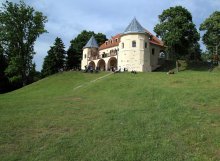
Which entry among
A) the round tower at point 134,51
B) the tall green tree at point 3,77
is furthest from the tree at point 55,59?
the round tower at point 134,51

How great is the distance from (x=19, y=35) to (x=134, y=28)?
20232 millimetres

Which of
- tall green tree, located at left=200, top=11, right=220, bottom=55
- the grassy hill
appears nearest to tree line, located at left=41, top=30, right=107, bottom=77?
tall green tree, located at left=200, top=11, right=220, bottom=55

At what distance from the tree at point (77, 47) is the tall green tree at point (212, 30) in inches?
1212

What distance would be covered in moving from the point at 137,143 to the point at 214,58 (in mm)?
47019

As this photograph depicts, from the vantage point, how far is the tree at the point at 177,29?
53094 millimetres

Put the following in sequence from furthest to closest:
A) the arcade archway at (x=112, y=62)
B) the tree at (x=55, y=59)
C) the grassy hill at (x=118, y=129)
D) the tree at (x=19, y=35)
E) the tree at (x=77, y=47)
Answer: the tree at (x=77, y=47) < the tree at (x=55, y=59) < the arcade archway at (x=112, y=62) < the tree at (x=19, y=35) < the grassy hill at (x=118, y=129)

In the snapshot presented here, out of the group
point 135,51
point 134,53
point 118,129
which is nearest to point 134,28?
point 135,51

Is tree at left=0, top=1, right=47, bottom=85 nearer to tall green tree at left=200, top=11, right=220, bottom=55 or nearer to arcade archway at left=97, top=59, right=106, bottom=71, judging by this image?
arcade archway at left=97, top=59, right=106, bottom=71

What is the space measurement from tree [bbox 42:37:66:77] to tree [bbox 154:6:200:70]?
22.5 m

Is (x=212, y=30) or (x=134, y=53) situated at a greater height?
(x=212, y=30)

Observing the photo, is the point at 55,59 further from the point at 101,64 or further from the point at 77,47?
the point at 77,47

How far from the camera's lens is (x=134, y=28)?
→ 56375mm

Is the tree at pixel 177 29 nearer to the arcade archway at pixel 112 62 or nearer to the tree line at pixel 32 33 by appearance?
the tree line at pixel 32 33

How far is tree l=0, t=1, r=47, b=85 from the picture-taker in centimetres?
5197
